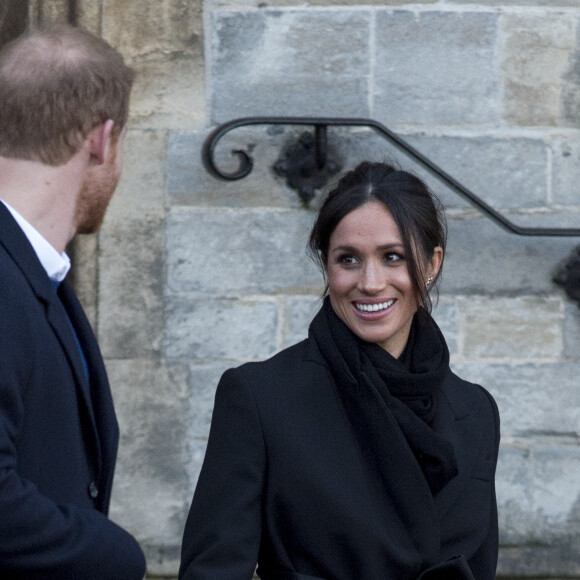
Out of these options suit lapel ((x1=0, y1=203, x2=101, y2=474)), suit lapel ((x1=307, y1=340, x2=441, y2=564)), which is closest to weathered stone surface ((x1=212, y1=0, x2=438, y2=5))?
suit lapel ((x1=307, y1=340, x2=441, y2=564))

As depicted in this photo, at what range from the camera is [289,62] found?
3.68m

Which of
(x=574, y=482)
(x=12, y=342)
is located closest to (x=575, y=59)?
(x=574, y=482)

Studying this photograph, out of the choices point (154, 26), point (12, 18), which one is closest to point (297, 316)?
point (154, 26)

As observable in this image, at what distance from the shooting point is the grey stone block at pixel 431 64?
12.1 feet

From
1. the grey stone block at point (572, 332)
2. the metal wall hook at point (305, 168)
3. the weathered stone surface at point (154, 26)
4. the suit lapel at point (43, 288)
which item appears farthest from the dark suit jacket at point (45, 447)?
the grey stone block at point (572, 332)

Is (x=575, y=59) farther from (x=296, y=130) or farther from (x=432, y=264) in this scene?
(x=432, y=264)

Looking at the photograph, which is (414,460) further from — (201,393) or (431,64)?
(431,64)

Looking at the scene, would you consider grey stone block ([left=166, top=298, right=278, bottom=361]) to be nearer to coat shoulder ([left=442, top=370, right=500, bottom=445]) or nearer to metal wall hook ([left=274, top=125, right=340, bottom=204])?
metal wall hook ([left=274, top=125, right=340, bottom=204])

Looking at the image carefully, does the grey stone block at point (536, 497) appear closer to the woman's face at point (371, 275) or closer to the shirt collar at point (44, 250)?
the woman's face at point (371, 275)

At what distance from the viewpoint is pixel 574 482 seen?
148 inches

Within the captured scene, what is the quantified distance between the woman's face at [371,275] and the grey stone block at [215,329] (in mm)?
1316

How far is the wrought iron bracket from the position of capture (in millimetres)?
3527

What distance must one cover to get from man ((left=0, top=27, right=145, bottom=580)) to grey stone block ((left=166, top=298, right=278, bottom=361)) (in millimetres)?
1686

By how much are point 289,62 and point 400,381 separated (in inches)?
66.9
